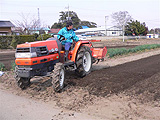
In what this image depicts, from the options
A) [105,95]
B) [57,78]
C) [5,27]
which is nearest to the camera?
[105,95]

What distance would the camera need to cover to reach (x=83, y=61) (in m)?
7.48

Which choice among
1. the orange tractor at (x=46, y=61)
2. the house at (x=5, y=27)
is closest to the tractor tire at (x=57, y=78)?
the orange tractor at (x=46, y=61)

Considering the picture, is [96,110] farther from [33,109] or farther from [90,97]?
[33,109]

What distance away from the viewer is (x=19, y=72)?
576 centimetres

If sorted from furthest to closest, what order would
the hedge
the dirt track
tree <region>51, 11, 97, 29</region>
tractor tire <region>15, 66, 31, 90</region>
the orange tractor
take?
tree <region>51, 11, 97, 29</region> → the hedge → tractor tire <region>15, 66, 31, 90</region> → the dirt track → the orange tractor

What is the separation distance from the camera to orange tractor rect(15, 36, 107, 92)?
220 inches

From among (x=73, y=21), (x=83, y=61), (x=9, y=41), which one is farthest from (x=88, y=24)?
(x=83, y=61)

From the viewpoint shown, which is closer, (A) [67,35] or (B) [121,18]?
(A) [67,35]

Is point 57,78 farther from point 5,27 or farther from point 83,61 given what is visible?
point 5,27

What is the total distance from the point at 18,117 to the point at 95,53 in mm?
4992

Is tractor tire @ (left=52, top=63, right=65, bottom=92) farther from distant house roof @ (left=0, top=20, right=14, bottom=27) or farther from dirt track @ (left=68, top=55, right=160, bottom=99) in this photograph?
distant house roof @ (left=0, top=20, right=14, bottom=27)

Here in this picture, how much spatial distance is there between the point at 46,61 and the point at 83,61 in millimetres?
1888

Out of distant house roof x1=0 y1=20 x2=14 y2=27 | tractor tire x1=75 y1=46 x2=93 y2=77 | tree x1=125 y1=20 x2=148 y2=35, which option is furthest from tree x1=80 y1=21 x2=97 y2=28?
tractor tire x1=75 y1=46 x2=93 y2=77

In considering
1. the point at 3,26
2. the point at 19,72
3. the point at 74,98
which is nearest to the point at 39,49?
the point at 19,72
